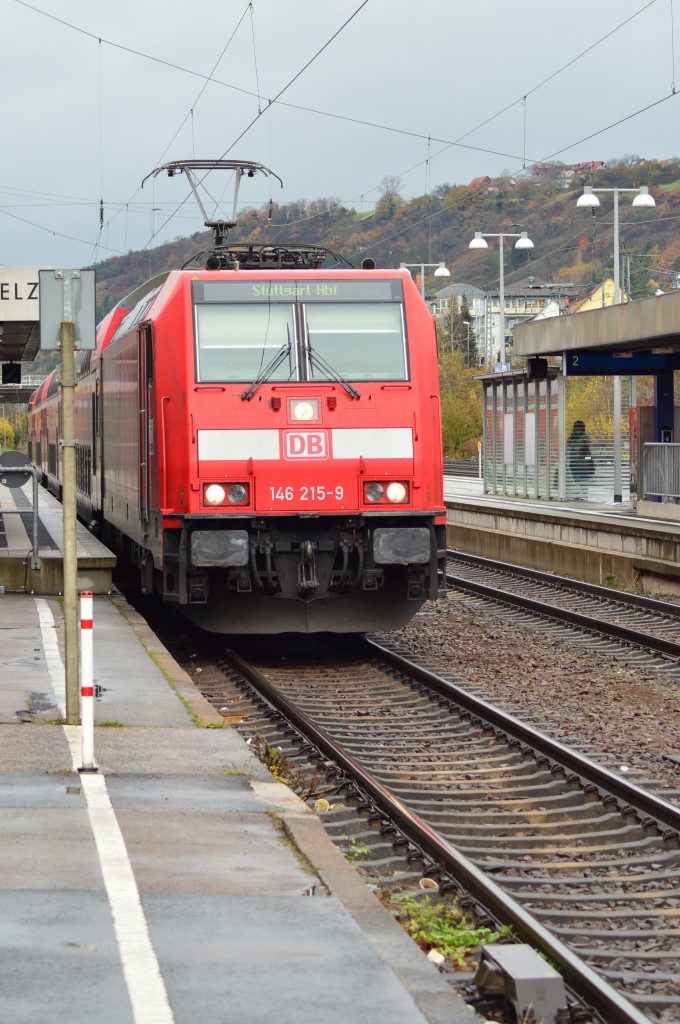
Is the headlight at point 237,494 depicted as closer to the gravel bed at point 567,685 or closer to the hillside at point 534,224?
the gravel bed at point 567,685

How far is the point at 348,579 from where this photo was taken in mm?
12727

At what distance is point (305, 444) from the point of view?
12.5 m

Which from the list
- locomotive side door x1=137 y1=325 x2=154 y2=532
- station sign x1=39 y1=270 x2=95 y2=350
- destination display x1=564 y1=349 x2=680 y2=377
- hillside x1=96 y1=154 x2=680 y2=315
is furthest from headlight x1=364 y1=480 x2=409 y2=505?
hillside x1=96 y1=154 x2=680 y2=315

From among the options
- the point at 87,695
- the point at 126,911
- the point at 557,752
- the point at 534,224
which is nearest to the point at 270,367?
the point at 557,752

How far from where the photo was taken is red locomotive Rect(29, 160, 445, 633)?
12.4 metres

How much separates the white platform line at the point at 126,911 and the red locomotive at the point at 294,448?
4184mm

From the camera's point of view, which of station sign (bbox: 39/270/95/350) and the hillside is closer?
station sign (bbox: 39/270/95/350)

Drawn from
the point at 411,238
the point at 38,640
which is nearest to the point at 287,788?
the point at 38,640

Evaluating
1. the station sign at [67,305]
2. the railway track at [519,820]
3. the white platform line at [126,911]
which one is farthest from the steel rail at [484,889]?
the station sign at [67,305]

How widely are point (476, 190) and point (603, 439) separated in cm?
8297

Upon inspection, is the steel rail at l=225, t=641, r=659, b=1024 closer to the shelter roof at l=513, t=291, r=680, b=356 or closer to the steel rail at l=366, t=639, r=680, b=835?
the steel rail at l=366, t=639, r=680, b=835

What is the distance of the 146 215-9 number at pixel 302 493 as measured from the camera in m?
12.4

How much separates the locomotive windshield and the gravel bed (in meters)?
2.76

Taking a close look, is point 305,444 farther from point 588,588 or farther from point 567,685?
point 588,588
